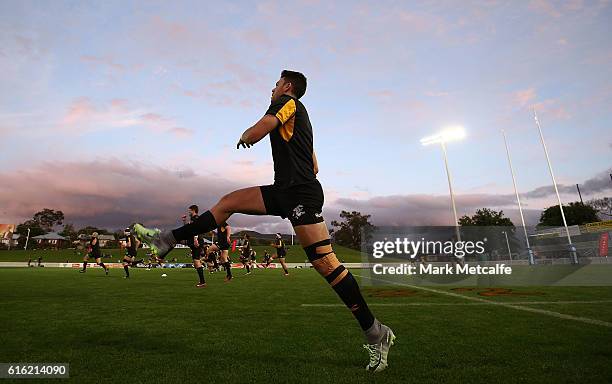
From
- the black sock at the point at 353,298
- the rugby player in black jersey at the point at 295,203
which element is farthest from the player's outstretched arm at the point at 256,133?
the black sock at the point at 353,298

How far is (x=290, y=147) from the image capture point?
3.41m

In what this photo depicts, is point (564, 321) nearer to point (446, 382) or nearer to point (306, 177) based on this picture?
point (446, 382)

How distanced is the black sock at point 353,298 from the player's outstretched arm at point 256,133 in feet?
4.36

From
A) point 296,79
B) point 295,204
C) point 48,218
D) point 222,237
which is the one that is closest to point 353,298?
point 295,204

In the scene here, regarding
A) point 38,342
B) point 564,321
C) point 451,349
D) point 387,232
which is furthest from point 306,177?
point 387,232

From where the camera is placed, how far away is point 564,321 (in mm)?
5059

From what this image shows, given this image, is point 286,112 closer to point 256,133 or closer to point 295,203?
point 256,133

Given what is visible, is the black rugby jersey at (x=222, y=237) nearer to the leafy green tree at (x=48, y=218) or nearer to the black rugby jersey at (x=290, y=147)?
the black rugby jersey at (x=290, y=147)

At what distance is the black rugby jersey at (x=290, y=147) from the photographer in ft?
11.0

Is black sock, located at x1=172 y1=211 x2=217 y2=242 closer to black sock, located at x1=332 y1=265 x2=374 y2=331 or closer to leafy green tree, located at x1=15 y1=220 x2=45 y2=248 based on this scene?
black sock, located at x1=332 y1=265 x2=374 y2=331

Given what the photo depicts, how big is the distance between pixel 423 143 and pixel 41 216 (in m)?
133

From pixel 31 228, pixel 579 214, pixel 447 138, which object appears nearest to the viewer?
pixel 447 138

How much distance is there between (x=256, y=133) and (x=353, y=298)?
5.39ft

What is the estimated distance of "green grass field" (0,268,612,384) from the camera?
2.86 m
